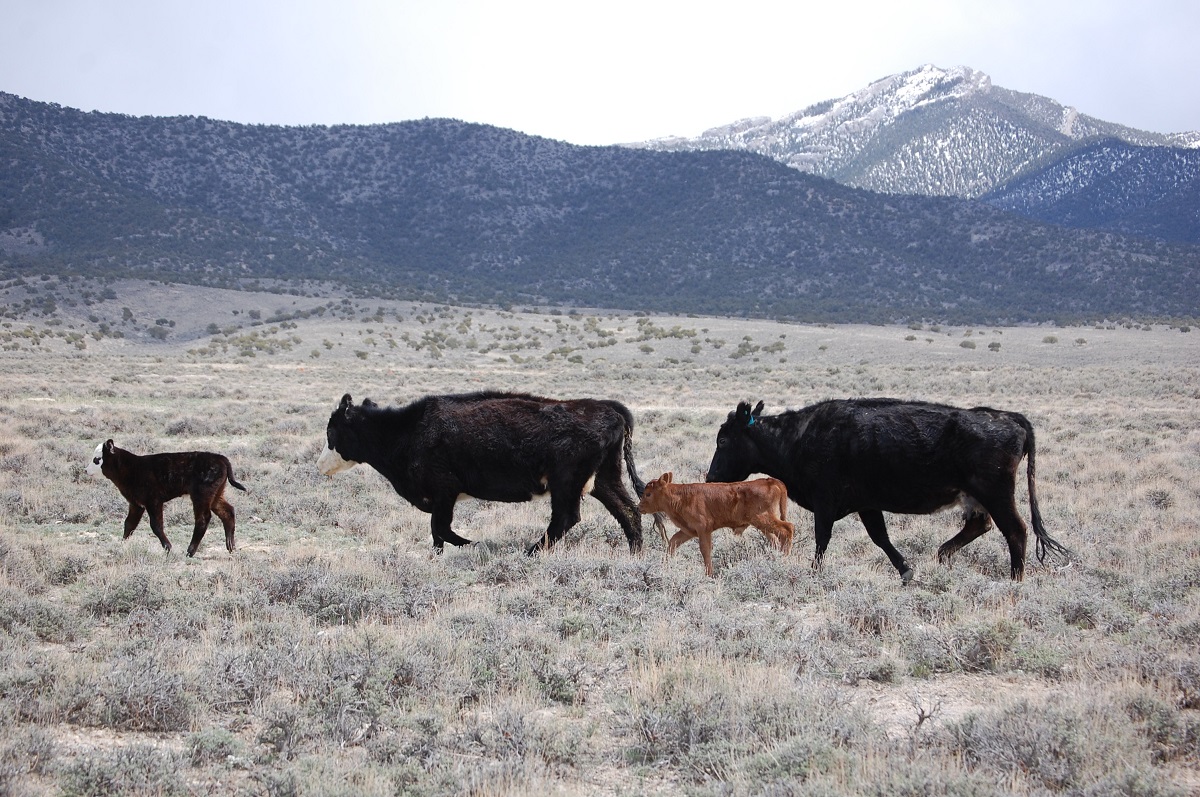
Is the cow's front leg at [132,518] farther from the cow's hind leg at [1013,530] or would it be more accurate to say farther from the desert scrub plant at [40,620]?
the cow's hind leg at [1013,530]

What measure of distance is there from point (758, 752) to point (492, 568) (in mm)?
4538

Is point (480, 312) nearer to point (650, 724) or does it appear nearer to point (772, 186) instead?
point (772, 186)

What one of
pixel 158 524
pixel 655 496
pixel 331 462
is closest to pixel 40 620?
pixel 158 524

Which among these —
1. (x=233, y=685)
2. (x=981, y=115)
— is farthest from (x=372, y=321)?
(x=981, y=115)

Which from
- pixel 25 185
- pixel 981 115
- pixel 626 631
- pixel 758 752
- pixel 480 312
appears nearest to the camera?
pixel 758 752

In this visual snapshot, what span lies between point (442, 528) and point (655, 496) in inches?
93.0

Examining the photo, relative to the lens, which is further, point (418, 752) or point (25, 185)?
point (25, 185)

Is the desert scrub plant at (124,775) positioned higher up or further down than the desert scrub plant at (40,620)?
higher up

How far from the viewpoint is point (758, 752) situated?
15.6 feet

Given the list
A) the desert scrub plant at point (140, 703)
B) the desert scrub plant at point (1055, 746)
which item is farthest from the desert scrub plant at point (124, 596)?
the desert scrub plant at point (1055, 746)

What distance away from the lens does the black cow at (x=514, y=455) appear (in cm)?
981

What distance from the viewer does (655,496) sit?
9422 mm

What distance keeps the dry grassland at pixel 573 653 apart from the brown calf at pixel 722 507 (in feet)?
1.42

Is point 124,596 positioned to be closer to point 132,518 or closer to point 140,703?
point 140,703
